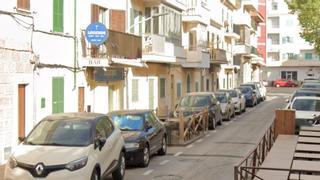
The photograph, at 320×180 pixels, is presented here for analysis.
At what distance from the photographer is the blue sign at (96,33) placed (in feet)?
75.3

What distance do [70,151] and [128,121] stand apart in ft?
Result: 18.3

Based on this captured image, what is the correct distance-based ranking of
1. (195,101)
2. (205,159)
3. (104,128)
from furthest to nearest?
(195,101) → (205,159) → (104,128)

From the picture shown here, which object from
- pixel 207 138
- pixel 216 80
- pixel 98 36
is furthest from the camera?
pixel 216 80

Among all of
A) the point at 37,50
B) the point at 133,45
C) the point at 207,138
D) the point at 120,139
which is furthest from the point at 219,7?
the point at 120,139

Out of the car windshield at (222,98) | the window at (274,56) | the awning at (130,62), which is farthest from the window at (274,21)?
the awning at (130,62)

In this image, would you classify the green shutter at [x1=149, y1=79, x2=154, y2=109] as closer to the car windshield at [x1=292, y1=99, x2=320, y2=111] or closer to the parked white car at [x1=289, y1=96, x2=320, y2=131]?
the parked white car at [x1=289, y1=96, x2=320, y2=131]

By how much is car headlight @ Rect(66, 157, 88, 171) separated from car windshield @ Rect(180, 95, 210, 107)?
16596 millimetres

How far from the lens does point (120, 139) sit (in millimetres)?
14648

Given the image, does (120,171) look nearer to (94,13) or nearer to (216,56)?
(94,13)

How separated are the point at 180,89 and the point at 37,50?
23.6 meters

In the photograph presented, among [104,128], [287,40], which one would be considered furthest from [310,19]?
[287,40]

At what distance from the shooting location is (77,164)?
39.9ft

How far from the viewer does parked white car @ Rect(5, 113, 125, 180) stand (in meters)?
12.1

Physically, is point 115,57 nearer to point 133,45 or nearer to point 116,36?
point 116,36
